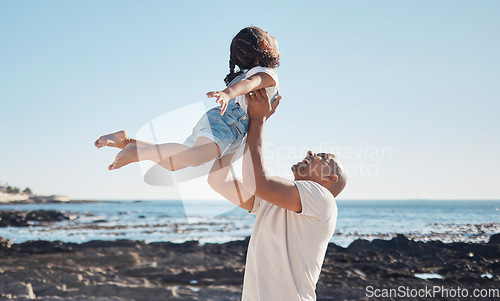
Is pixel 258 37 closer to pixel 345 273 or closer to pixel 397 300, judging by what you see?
pixel 397 300

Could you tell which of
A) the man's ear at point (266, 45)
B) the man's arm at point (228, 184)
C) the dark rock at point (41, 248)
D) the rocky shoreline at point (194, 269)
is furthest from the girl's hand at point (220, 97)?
the dark rock at point (41, 248)

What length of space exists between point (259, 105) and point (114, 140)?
80 centimetres

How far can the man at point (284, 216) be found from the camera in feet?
8.39

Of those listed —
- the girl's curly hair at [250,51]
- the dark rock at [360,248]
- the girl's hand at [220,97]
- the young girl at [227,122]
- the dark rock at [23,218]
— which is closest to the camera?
the girl's hand at [220,97]

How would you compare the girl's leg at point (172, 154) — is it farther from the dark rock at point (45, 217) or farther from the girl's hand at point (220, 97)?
the dark rock at point (45, 217)

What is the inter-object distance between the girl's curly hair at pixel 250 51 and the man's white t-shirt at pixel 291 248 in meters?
0.76

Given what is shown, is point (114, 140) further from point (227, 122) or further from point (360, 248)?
point (360, 248)

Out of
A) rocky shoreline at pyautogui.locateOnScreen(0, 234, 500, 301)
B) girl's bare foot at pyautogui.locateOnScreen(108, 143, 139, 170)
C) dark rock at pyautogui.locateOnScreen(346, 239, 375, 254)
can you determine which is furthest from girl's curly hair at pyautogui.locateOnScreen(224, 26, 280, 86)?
dark rock at pyautogui.locateOnScreen(346, 239, 375, 254)

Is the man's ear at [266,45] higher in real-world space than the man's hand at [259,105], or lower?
higher

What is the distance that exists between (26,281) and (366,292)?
21.0 feet

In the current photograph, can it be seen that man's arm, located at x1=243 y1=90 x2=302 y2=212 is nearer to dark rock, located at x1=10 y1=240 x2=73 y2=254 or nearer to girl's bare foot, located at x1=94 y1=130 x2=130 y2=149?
girl's bare foot, located at x1=94 y1=130 x2=130 y2=149

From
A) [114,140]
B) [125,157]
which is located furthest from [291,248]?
[114,140]

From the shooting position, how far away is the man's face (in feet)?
9.19

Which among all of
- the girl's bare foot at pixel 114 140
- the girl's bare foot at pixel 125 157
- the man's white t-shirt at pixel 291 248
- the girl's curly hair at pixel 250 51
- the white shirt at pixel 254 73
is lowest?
the man's white t-shirt at pixel 291 248
